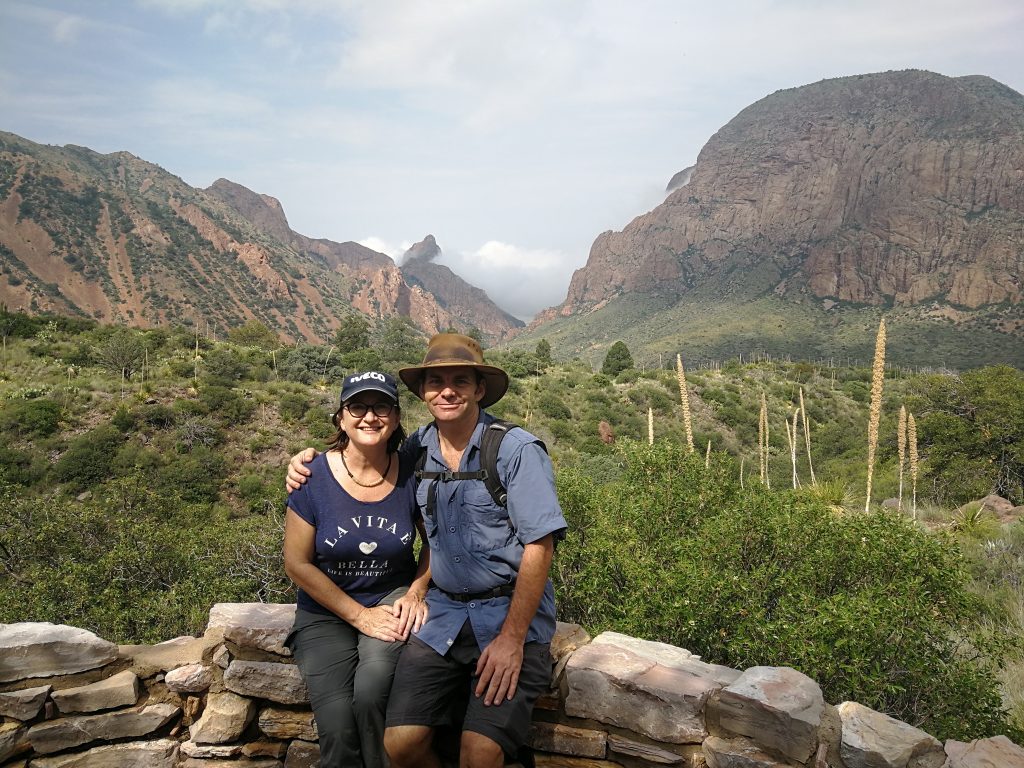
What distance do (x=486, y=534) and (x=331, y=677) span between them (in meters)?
0.95

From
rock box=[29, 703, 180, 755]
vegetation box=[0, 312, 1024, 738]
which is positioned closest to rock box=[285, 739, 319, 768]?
rock box=[29, 703, 180, 755]

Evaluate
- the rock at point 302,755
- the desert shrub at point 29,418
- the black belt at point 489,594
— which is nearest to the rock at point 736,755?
the black belt at point 489,594

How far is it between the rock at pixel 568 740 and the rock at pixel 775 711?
0.56m

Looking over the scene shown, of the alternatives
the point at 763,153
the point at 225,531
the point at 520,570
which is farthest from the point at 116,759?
the point at 763,153

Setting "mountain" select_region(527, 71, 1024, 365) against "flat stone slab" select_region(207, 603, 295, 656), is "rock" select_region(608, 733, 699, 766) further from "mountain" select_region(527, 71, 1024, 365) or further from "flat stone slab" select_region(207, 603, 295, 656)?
"mountain" select_region(527, 71, 1024, 365)

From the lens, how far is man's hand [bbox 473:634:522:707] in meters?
2.48

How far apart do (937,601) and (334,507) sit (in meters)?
4.26

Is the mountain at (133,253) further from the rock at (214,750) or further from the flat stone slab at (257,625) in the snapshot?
the rock at (214,750)

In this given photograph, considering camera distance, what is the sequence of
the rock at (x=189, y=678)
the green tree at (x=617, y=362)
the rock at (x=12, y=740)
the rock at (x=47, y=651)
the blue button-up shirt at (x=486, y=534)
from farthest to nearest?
the green tree at (x=617, y=362) < the rock at (x=189, y=678) < the rock at (x=47, y=651) < the rock at (x=12, y=740) < the blue button-up shirt at (x=486, y=534)

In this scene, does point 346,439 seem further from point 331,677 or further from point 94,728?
point 94,728

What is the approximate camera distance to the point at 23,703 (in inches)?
123

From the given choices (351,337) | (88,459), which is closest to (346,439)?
(88,459)

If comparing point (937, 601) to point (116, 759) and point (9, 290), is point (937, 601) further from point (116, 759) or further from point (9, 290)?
point (9, 290)

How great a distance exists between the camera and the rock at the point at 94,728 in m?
3.12
